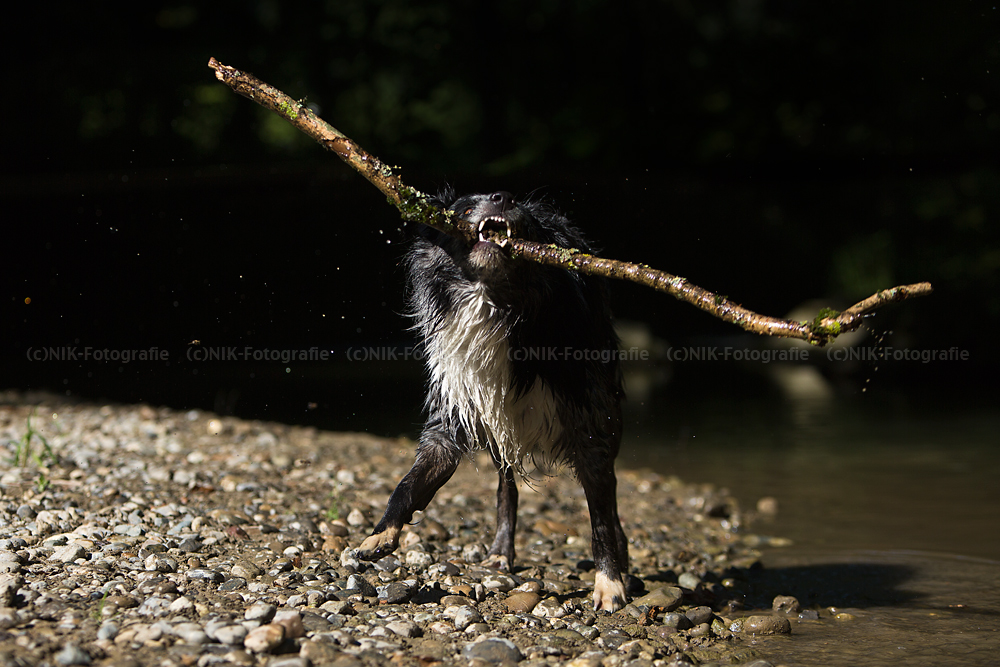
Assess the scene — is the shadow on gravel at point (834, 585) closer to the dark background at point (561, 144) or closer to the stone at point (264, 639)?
the stone at point (264, 639)

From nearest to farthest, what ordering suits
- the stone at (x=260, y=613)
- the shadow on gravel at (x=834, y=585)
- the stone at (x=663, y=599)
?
the stone at (x=260, y=613) → the stone at (x=663, y=599) → the shadow on gravel at (x=834, y=585)

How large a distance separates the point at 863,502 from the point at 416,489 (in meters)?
3.59

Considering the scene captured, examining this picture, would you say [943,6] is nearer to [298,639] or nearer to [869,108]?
[869,108]

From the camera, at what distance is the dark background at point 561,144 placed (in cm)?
1189

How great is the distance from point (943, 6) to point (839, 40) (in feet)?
6.71

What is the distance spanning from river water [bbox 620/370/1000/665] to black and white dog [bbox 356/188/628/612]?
3.50 feet

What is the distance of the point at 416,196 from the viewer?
10.5 feet

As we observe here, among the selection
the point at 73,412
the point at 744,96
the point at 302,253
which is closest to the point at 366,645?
the point at 73,412

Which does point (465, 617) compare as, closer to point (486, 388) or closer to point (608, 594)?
point (608, 594)

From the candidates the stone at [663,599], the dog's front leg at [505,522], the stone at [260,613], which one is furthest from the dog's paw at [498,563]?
the stone at [260,613]

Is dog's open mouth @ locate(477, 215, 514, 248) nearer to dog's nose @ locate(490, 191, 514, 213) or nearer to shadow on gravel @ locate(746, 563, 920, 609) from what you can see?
dog's nose @ locate(490, 191, 514, 213)

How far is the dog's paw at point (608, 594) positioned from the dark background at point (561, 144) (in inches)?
290

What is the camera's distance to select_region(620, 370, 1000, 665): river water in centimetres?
352

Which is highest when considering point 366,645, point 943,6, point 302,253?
point 943,6
